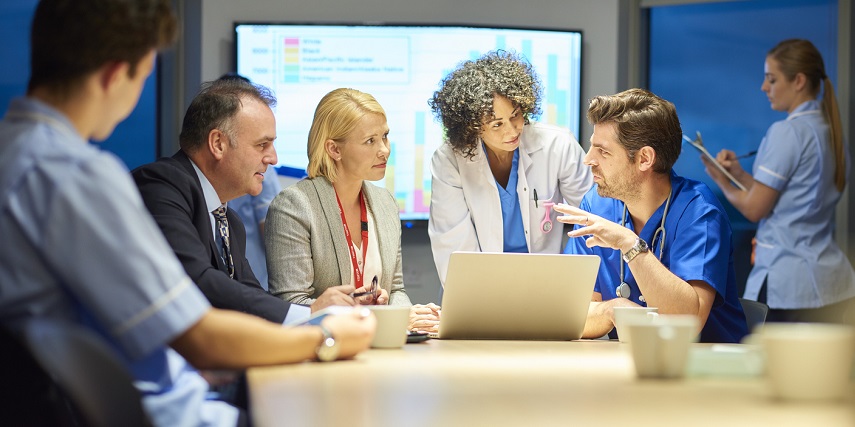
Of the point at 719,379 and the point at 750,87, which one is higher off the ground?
the point at 750,87

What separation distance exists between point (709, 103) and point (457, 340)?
339 cm

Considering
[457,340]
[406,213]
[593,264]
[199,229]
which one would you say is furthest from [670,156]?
[406,213]

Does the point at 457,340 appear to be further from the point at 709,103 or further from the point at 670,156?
the point at 709,103

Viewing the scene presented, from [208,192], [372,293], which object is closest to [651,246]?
[372,293]

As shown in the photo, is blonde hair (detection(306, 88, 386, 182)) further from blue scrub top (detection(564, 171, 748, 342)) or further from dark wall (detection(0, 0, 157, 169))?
dark wall (detection(0, 0, 157, 169))

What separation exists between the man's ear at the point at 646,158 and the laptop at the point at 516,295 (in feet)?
2.23

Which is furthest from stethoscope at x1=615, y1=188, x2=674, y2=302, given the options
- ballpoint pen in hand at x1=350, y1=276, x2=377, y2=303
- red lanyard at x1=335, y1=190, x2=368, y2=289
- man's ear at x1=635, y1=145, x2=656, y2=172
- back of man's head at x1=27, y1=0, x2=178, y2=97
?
back of man's head at x1=27, y1=0, x2=178, y2=97

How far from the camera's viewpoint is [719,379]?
61.6 inches

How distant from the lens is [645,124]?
2939 mm

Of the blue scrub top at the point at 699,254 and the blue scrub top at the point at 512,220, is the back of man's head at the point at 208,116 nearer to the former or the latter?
the blue scrub top at the point at 699,254

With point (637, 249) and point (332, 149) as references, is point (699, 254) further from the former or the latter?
point (332, 149)

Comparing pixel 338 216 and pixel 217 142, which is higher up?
pixel 217 142

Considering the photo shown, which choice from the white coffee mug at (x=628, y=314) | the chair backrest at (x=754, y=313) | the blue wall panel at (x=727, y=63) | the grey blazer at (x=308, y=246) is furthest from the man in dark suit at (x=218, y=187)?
the blue wall panel at (x=727, y=63)

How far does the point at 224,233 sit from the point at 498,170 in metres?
1.47
